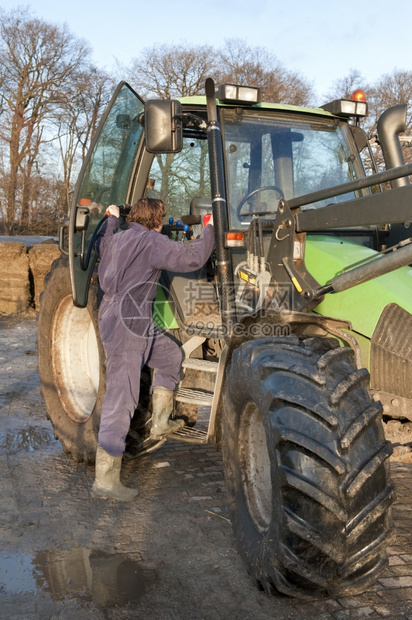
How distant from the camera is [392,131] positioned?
4.09 m

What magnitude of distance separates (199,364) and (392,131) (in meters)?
1.90

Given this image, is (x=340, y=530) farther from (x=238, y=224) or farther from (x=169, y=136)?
(x=169, y=136)

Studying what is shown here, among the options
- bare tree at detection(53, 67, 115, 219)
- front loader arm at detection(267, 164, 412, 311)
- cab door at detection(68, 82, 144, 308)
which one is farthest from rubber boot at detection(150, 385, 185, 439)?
bare tree at detection(53, 67, 115, 219)

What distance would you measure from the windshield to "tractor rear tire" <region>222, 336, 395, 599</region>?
55.8 inches

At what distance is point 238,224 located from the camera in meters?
3.90

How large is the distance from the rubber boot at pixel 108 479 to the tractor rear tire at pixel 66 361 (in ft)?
1.54

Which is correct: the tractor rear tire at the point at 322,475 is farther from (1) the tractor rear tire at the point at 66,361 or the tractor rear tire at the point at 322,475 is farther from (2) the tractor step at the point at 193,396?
(1) the tractor rear tire at the point at 66,361

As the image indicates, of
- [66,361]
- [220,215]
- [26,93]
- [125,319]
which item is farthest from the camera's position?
[26,93]

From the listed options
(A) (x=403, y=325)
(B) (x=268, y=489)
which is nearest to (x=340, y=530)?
(B) (x=268, y=489)

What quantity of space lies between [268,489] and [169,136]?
76.5 inches

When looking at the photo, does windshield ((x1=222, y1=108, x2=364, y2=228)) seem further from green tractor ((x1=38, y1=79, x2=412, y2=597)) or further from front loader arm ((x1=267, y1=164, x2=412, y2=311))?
front loader arm ((x1=267, y1=164, x2=412, y2=311))

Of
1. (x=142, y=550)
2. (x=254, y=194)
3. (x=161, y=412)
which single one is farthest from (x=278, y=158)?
(x=142, y=550)

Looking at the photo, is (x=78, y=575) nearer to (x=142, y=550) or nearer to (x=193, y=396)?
(x=142, y=550)

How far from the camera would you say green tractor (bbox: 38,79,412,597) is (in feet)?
8.33
